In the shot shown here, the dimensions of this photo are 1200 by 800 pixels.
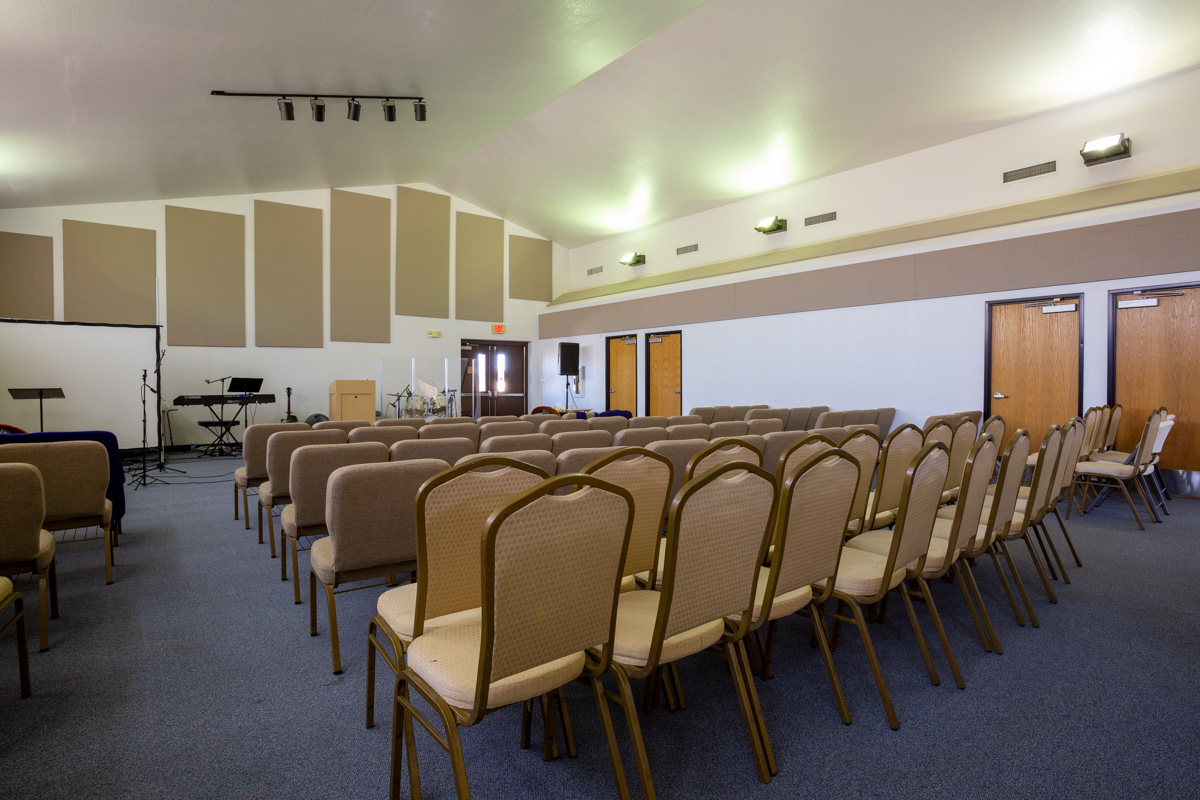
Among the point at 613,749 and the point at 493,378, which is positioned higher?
the point at 493,378

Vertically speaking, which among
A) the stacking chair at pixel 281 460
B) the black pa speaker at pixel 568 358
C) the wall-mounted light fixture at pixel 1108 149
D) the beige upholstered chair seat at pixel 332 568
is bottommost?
the beige upholstered chair seat at pixel 332 568

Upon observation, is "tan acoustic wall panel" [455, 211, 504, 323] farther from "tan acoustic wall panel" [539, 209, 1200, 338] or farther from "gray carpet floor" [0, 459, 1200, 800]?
"gray carpet floor" [0, 459, 1200, 800]

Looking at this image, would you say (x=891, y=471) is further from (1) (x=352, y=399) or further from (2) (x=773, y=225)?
(1) (x=352, y=399)

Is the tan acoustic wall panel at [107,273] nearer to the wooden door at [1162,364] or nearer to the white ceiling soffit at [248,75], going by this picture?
the white ceiling soffit at [248,75]

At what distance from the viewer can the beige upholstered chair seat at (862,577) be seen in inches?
80.2

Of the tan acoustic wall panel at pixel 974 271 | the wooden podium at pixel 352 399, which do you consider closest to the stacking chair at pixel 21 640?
the wooden podium at pixel 352 399

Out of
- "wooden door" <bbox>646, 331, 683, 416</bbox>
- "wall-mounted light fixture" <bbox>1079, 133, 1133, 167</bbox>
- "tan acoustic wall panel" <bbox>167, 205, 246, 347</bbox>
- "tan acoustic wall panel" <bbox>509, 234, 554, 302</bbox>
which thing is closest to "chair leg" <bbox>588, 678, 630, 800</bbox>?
"wall-mounted light fixture" <bbox>1079, 133, 1133, 167</bbox>

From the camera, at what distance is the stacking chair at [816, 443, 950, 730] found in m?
1.91

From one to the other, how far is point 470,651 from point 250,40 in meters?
5.68

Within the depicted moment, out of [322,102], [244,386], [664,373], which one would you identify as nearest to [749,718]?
[322,102]

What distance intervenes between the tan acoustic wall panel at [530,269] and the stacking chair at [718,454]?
11.4m

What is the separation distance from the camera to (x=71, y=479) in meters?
3.10

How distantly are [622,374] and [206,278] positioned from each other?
307 inches

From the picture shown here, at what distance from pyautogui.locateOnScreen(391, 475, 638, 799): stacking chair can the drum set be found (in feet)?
29.1
